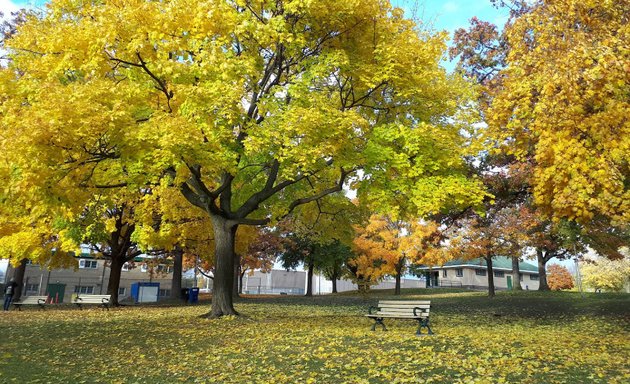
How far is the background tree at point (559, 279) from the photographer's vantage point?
55281 millimetres

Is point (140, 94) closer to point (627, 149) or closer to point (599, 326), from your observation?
point (627, 149)

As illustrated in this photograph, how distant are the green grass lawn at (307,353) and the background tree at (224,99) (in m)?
3.34

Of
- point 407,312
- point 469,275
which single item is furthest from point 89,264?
point 469,275

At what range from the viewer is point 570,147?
7758mm

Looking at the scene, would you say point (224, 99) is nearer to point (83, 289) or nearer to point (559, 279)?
point (83, 289)

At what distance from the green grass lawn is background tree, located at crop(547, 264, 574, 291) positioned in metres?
48.6

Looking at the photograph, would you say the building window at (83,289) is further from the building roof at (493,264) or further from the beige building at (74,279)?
the building roof at (493,264)

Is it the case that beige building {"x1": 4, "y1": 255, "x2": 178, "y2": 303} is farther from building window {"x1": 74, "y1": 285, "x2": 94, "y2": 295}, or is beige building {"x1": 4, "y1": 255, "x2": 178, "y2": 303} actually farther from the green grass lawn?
the green grass lawn

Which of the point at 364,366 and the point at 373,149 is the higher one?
the point at 373,149

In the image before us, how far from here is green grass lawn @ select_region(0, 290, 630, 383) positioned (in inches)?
248

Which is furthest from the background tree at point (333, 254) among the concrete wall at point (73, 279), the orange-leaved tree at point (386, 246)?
the concrete wall at point (73, 279)

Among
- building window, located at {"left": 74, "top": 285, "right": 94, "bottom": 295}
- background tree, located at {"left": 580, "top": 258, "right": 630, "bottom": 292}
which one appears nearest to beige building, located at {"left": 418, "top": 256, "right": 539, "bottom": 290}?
background tree, located at {"left": 580, "top": 258, "right": 630, "bottom": 292}

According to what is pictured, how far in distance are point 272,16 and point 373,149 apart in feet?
16.3

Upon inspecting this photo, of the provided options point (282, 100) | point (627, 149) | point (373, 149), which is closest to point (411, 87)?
point (373, 149)
